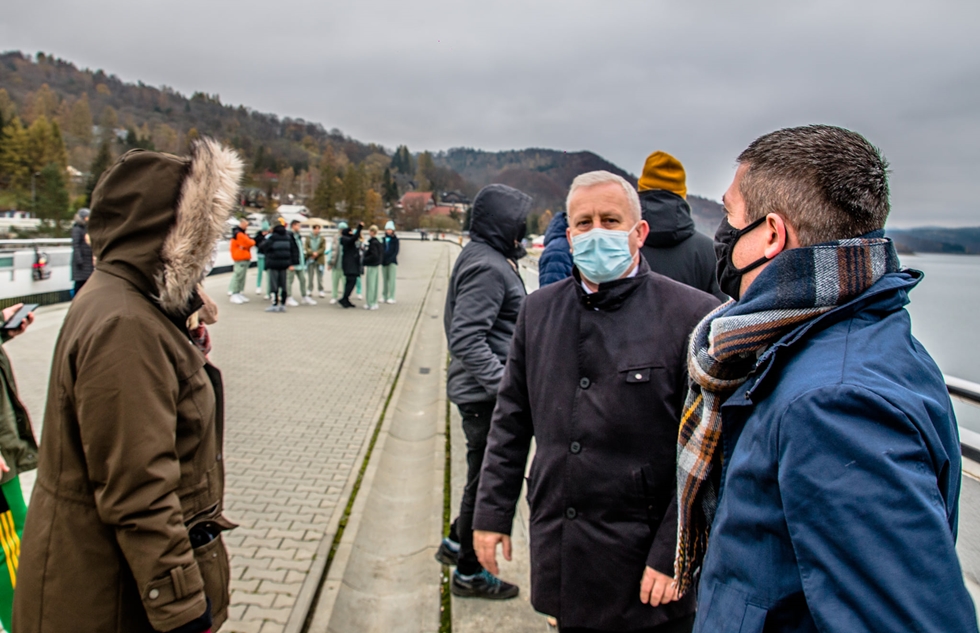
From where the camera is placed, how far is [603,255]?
Answer: 2.24 meters

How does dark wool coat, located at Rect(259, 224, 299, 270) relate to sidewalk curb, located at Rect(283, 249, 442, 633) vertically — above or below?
above

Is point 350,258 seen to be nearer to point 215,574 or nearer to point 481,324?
point 481,324

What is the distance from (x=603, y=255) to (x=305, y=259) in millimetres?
14446

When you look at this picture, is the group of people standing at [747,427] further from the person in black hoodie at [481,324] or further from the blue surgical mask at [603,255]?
the person in black hoodie at [481,324]

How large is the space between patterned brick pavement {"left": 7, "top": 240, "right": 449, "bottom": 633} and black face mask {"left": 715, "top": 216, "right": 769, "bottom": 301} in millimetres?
2963

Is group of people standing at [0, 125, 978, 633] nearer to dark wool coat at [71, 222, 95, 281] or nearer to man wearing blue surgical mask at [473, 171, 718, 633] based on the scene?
man wearing blue surgical mask at [473, 171, 718, 633]

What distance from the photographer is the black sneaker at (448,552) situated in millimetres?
3809

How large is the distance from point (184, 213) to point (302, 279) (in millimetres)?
13771

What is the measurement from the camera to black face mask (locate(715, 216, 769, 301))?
4.54ft

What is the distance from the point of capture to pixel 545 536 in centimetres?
208

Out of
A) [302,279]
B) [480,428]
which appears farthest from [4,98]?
[480,428]

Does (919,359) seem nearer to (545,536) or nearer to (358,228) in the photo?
(545,536)

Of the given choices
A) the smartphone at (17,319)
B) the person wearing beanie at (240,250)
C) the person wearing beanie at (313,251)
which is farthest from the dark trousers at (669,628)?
the person wearing beanie at (313,251)

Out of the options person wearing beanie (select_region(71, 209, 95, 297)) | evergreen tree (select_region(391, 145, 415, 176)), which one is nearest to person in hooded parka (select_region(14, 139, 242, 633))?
person wearing beanie (select_region(71, 209, 95, 297))
